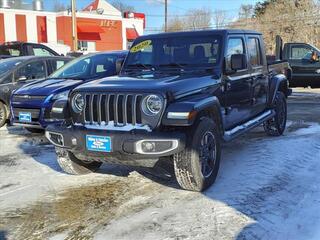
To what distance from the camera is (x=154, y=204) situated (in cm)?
525

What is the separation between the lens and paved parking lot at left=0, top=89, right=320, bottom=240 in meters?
4.52

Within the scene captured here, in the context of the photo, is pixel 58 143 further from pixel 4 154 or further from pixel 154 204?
pixel 4 154

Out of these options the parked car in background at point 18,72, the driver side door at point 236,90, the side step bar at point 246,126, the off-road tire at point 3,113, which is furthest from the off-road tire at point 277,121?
the off-road tire at point 3,113

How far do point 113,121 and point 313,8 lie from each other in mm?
51159

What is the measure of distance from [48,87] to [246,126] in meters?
3.81

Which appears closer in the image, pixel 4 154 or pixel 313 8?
pixel 4 154

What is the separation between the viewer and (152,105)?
17.3ft

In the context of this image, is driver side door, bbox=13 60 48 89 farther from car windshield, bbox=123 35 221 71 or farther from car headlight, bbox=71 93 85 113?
car headlight, bbox=71 93 85 113

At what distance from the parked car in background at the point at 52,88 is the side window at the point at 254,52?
2153 mm

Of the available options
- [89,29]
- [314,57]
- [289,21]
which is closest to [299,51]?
[314,57]

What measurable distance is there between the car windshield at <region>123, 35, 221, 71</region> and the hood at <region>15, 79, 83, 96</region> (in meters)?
2.02

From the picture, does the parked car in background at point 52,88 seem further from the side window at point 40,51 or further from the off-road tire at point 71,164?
the side window at point 40,51

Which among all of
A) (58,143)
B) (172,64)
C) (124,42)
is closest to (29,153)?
(58,143)

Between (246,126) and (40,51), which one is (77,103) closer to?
(246,126)
